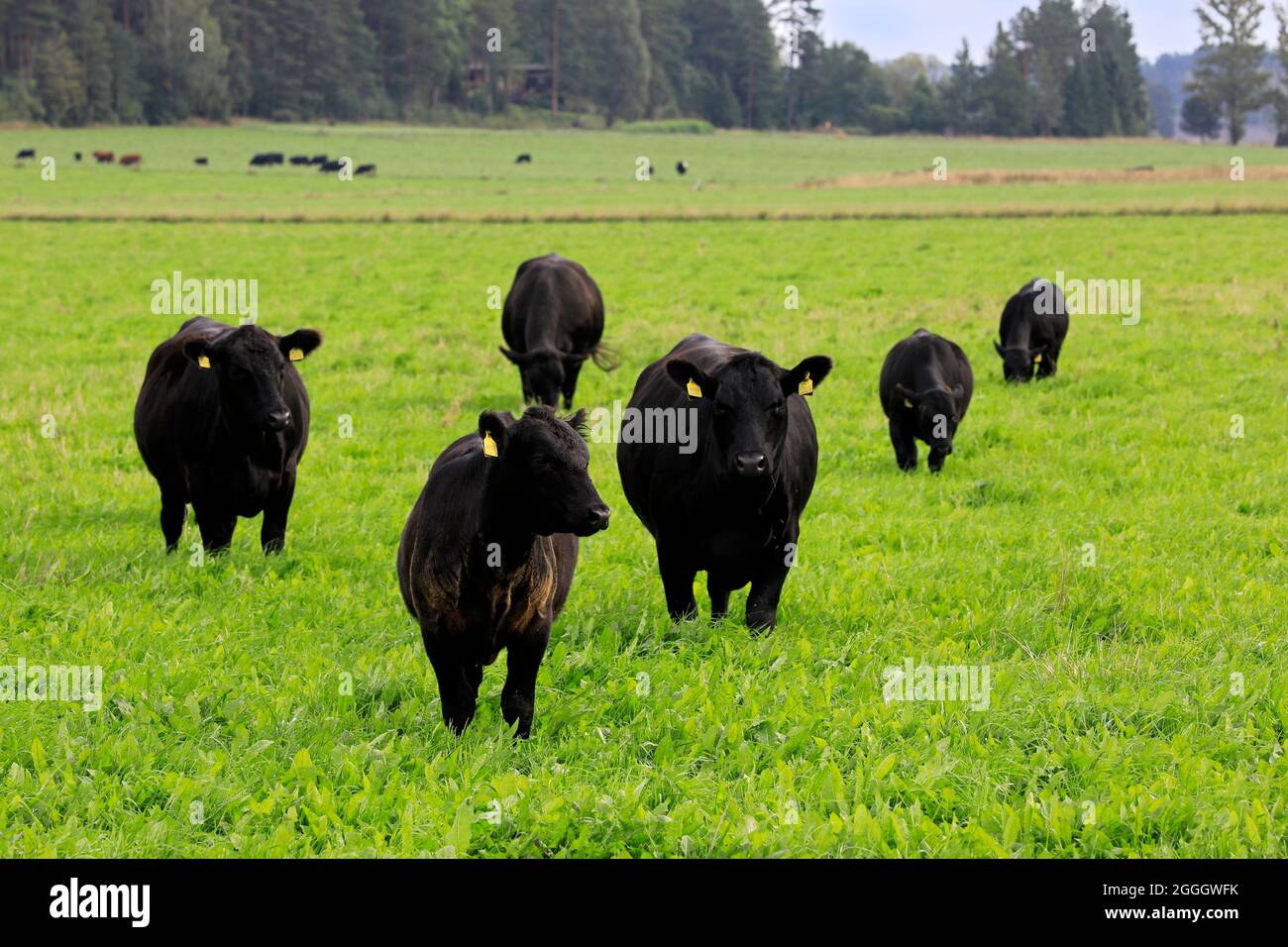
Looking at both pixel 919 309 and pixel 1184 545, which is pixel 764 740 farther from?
pixel 919 309

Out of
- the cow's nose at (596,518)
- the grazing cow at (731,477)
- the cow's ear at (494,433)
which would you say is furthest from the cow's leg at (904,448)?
the cow's nose at (596,518)

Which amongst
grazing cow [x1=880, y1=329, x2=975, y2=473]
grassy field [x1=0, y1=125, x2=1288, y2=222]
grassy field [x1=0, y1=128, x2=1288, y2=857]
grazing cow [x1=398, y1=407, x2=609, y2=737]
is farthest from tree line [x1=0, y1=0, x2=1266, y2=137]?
grazing cow [x1=398, y1=407, x2=609, y2=737]

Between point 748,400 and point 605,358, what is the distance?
31.3 ft

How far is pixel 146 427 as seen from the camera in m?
9.47

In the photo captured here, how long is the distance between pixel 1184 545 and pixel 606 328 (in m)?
12.2

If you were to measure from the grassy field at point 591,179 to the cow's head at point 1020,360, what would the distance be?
27.1 metres

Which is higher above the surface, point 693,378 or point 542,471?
point 693,378

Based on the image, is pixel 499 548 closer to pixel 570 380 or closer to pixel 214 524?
pixel 214 524

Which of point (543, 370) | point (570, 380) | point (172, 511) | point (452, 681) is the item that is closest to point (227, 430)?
point (172, 511)

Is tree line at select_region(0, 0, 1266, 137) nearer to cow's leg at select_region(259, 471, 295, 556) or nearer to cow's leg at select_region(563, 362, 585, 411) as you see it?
cow's leg at select_region(563, 362, 585, 411)

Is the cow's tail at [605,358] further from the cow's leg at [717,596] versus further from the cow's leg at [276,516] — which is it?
the cow's leg at [717,596]

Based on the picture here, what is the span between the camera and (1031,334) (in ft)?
53.4

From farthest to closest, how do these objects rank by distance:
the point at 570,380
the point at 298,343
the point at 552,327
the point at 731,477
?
the point at 552,327, the point at 570,380, the point at 298,343, the point at 731,477
